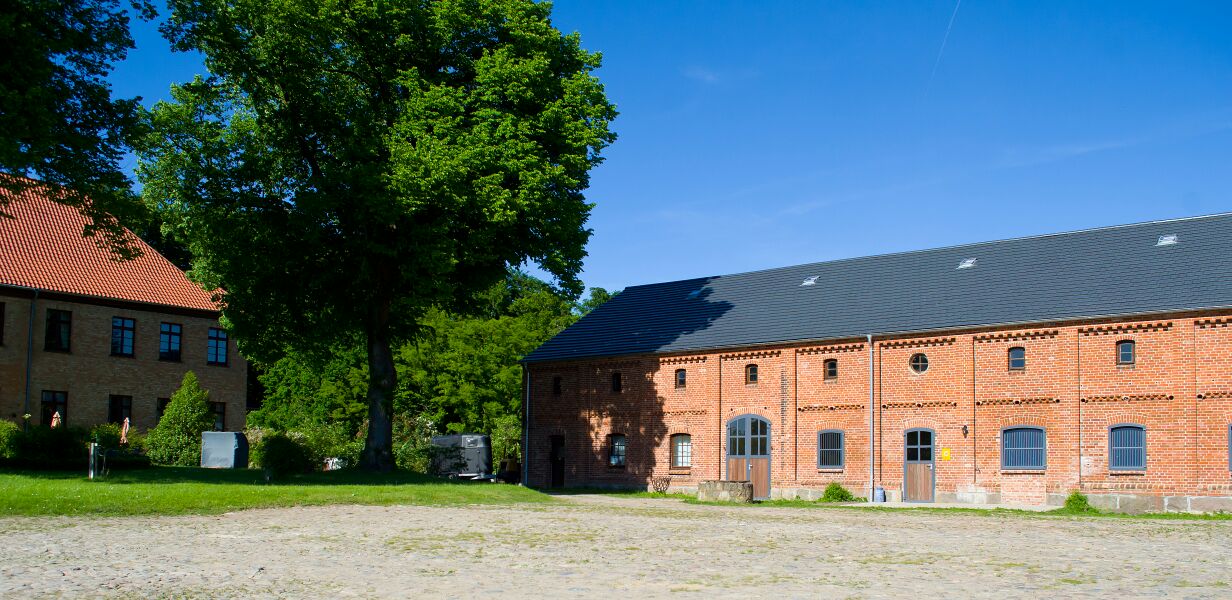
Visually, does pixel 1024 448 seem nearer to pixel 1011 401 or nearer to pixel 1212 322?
pixel 1011 401

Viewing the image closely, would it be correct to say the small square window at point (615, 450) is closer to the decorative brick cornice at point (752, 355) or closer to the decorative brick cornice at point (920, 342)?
the decorative brick cornice at point (752, 355)

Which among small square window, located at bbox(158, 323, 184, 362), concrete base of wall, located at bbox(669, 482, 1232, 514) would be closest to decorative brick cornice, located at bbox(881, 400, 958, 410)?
concrete base of wall, located at bbox(669, 482, 1232, 514)

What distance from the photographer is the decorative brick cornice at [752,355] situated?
118ft

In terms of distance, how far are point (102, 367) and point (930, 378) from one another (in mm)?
28913

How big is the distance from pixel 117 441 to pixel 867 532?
21030 mm

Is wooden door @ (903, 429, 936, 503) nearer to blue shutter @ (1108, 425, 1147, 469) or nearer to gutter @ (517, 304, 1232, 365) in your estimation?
gutter @ (517, 304, 1232, 365)

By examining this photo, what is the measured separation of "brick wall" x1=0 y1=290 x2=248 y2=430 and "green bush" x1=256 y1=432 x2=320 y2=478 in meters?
14.6

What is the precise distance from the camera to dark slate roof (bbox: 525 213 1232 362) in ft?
100

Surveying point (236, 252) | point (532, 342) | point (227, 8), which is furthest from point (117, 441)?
point (532, 342)

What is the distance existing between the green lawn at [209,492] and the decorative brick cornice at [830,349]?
10719 millimetres

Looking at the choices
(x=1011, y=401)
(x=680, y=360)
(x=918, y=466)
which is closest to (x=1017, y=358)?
(x=1011, y=401)

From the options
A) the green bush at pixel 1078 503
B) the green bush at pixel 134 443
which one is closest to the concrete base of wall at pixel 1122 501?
the green bush at pixel 1078 503

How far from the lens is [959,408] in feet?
105

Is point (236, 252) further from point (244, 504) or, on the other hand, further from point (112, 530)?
Result: point (112, 530)
